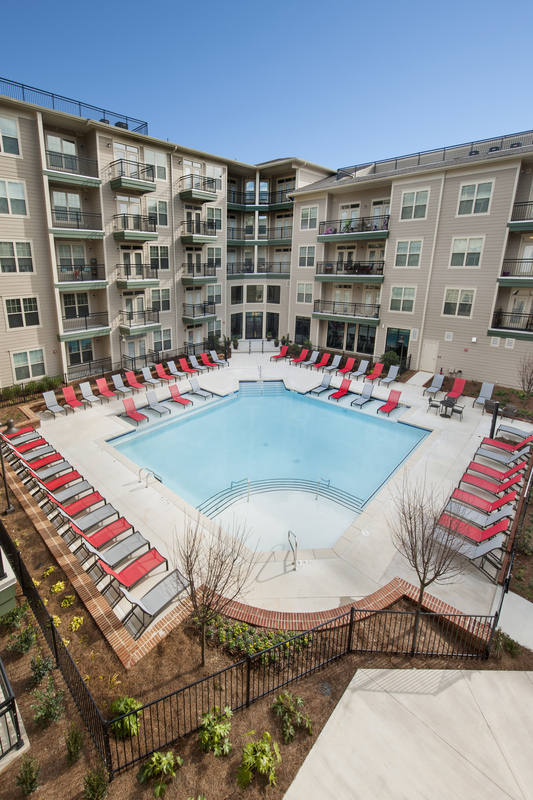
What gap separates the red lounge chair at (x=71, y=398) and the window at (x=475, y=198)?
70.5 ft

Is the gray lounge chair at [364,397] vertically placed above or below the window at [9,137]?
below

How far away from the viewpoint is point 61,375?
20.5m

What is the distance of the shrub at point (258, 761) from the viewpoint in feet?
16.4

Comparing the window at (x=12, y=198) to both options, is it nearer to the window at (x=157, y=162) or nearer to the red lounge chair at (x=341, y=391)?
the window at (x=157, y=162)

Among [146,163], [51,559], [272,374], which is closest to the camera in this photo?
[51,559]

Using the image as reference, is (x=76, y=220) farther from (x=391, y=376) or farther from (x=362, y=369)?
(x=391, y=376)

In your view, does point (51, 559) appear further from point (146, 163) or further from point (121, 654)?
point (146, 163)

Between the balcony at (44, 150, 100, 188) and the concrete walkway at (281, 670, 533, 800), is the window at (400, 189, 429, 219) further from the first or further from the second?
the concrete walkway at (281, 670, 533, 800)

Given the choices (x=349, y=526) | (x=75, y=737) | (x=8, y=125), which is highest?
(x=8, y=125)

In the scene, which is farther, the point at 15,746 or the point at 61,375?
A: the point at 61,375

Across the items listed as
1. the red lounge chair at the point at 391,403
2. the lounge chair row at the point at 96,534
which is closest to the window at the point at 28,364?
the lounge chair row at the point at 96,534

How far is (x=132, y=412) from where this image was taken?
18.0 m

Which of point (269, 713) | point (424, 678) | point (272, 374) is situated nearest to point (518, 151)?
point (272, 374)

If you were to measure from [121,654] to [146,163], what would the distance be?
79.0 ft
